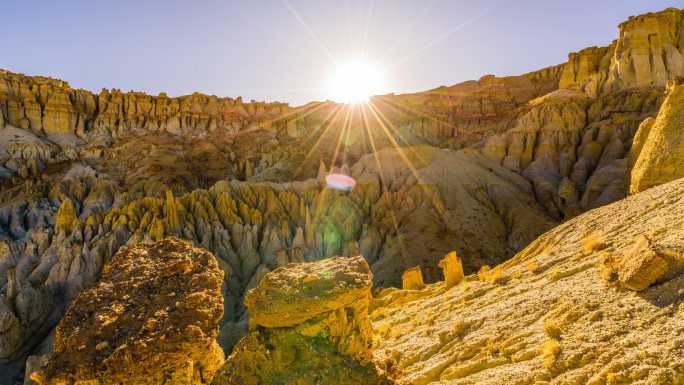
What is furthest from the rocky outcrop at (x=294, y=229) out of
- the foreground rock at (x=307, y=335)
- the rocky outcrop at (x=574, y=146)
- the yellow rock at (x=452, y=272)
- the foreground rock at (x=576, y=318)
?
the foreground rock at (x=307, y=335)

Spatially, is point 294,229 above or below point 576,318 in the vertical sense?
below

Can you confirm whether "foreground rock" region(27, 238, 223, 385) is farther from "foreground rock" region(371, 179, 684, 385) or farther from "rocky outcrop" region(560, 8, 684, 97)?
"rocky outcrop" region(560, 8, 684, 97)

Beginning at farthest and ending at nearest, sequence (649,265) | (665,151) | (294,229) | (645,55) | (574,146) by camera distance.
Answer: (645,55), (574,146), (294,229), (665,151), (649,265)

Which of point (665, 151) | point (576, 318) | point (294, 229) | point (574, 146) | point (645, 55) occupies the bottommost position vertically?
point (294, 229)

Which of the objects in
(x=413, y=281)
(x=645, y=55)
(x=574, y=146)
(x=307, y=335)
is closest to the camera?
(x=307, y=335)

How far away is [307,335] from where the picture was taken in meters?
5.51

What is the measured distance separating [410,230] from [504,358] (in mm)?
22015

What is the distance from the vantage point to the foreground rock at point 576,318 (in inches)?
154

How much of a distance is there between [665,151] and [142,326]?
1173cm

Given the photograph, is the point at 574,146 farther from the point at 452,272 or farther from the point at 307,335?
the point at 307,335

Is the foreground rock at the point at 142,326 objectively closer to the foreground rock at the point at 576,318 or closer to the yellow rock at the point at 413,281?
the foreground rock at the point at 576,318

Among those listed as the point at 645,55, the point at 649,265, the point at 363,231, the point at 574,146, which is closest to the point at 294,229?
the point at 363,231

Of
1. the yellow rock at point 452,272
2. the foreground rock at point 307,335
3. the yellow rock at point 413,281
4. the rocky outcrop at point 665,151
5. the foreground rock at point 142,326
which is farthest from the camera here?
the yellow rock at point 413,281

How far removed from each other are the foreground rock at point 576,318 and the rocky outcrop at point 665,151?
74.5 inches
